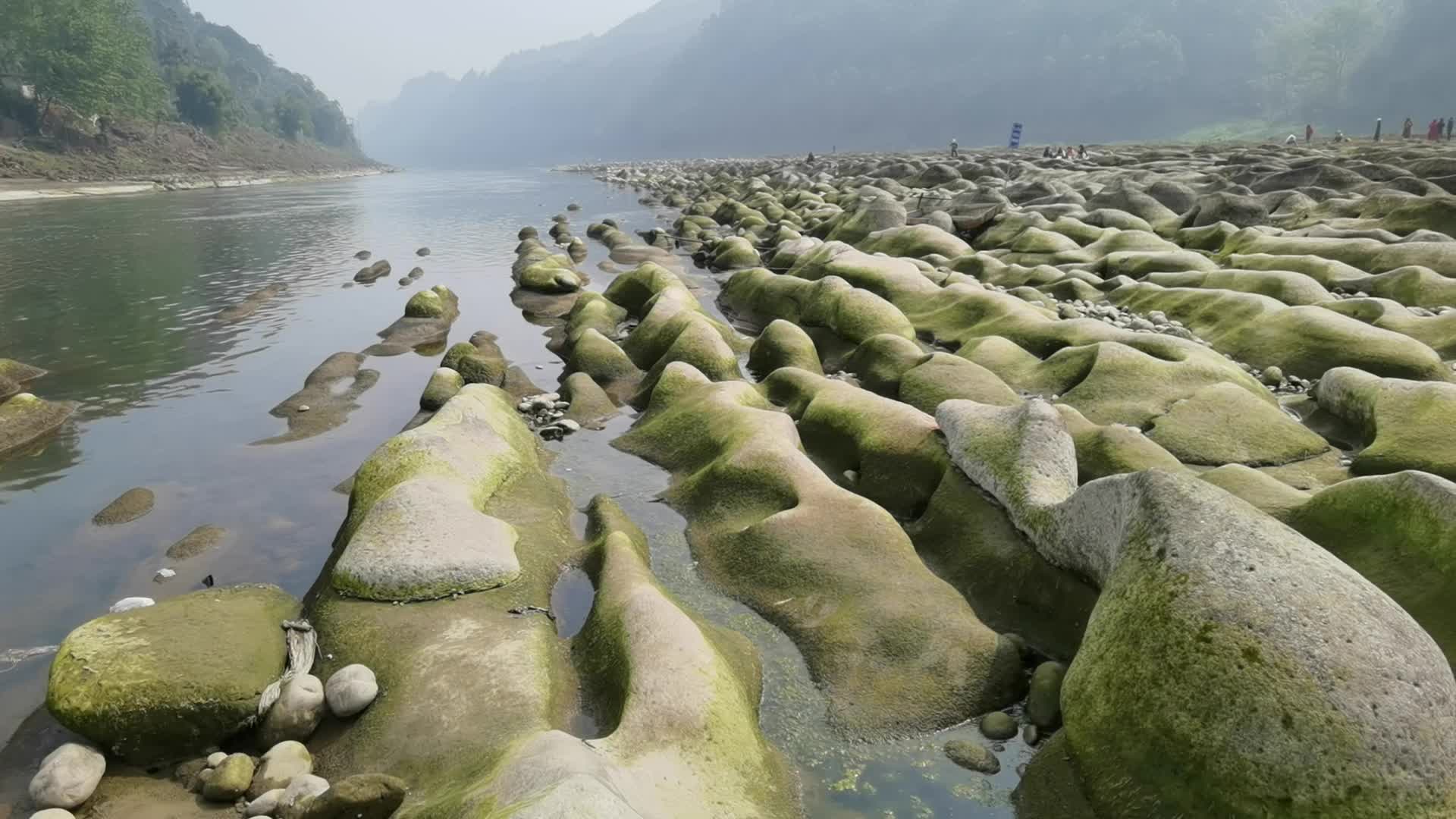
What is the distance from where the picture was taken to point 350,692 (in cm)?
727

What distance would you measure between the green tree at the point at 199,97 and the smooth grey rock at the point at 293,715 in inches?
6165

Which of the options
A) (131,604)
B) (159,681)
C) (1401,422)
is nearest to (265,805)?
(159,681)

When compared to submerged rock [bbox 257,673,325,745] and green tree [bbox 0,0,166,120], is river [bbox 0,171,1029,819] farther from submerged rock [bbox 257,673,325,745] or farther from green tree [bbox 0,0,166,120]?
green tree [bbox 0,0,166,120]

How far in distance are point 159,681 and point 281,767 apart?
4.45 feet

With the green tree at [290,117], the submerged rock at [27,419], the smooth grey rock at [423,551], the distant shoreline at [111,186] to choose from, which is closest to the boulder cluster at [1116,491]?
the smooth grey rock at [423,551]

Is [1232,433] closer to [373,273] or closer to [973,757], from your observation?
[973,757]

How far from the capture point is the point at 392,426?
1570 cm

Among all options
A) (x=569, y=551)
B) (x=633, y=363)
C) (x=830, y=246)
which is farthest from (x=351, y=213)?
(x=569, y=551)

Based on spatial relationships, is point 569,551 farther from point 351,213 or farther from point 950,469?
point 351,213

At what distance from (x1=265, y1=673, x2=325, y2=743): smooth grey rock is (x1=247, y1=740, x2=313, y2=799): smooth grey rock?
19 cm

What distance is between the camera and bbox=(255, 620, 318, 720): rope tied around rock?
724 cm

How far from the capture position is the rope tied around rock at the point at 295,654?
7.24 metres

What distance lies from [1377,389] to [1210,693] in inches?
372

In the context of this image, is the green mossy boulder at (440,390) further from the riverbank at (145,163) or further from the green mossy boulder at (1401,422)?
the riverbank at (145,163)
